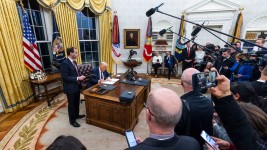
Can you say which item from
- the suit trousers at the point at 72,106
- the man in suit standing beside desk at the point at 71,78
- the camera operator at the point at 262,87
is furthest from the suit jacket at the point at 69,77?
the camera operator at the point at 262,87

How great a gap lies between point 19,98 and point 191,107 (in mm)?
4307

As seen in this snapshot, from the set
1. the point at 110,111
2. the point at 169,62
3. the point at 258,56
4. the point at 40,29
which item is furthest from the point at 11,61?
the point at 169,62

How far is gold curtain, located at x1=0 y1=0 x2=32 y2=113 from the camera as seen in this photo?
331cm

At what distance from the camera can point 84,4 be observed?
5246mm

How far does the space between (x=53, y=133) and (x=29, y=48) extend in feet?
8.08

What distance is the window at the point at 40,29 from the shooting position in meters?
4.15

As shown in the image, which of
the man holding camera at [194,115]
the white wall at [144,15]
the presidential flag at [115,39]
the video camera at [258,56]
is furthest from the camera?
the presidential flag at [115,39]

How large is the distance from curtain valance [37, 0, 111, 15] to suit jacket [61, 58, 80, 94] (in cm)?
249

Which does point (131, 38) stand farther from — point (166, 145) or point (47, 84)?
point (166, 145)

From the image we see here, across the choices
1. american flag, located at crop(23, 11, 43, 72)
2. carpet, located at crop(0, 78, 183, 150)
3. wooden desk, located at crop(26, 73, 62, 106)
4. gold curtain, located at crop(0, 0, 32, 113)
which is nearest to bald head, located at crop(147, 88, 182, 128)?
carpet, located at crop(0, 78, 183, 150)

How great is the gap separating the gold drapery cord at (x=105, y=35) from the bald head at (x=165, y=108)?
5.76 meters

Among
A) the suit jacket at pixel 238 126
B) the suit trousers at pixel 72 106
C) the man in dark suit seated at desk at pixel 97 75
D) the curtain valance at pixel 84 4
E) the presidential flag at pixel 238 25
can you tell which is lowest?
the suit trousers at pixel 72 106

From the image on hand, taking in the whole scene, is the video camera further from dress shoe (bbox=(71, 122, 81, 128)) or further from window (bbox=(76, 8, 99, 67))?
window (bbox=(76, 8, 99, 67))

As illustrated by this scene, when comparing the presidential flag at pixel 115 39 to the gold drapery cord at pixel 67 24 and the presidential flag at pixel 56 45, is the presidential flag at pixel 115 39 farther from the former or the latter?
the presidential flag at pixel 56 45
